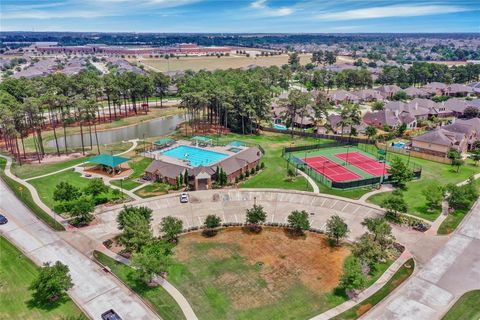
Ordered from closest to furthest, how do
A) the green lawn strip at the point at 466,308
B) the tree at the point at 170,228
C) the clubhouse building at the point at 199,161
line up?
the green lawn strip at the point at 466,308 < the tree at the point at 170,228 < the clubhouse building at the point at 199,161

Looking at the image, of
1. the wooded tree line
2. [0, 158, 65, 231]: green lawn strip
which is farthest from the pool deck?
[0, 158, 65, 231]: green lawn strip

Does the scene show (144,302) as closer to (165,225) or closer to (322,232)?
(165,225)

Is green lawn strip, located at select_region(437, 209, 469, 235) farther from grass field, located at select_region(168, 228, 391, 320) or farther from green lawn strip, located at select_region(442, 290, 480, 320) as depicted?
grass field, located at select_region(168, 228, 391, 320)

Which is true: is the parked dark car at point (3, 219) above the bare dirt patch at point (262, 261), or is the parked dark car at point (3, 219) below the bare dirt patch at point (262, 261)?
above

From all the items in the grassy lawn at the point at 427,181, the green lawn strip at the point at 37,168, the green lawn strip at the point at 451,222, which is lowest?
the green lawn strip at the point at 451,222

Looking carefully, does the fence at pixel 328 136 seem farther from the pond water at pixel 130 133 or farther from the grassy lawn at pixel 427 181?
the pond water at pixel 130 133

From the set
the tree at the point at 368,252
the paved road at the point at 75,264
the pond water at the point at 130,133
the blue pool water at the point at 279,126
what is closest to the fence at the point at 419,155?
the blue pool water at the point at 279,126
